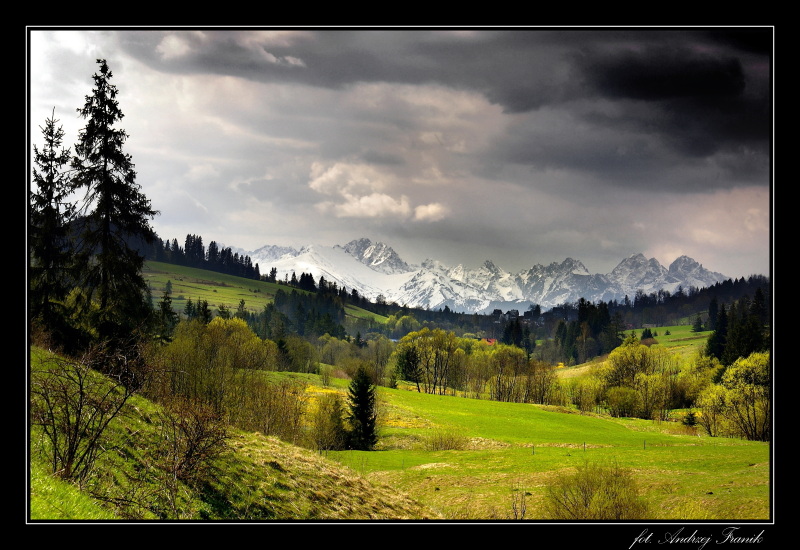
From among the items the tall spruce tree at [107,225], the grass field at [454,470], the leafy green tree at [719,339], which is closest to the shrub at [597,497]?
the grass field at [454,470]

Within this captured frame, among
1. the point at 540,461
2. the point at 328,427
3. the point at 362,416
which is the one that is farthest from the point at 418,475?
the point at 362,416

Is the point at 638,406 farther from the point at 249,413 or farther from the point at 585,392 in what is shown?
the point at 249,413

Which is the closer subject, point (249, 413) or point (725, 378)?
point (249, 413)

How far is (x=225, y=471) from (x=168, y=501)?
363cm

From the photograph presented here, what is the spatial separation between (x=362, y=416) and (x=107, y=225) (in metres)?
43.8

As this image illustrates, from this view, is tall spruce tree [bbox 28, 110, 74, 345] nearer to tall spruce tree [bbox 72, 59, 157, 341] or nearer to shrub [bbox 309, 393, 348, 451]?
tall spruce tree [bbox 72, 59, 157, 341]

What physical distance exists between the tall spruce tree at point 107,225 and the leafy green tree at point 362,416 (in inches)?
1559

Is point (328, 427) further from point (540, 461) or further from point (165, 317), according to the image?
point (540, 461)

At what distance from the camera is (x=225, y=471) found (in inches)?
662

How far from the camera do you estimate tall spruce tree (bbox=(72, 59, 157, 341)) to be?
79.7 feet

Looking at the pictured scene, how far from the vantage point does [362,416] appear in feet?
203

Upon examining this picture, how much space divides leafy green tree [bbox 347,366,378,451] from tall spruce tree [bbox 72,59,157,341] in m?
39.6
